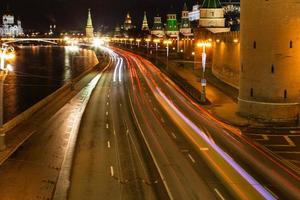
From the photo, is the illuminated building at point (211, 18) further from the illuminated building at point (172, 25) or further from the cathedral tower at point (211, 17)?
the illuminated building at point (172, 25)

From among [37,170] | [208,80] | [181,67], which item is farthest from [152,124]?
[181,67]

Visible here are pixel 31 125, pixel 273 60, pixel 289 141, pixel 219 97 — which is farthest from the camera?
pixel 219 97

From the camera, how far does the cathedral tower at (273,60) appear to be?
41.0m

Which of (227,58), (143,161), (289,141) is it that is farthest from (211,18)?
(143,161)

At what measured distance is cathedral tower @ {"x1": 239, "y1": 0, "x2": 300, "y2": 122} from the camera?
41.0m

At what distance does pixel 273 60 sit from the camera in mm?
41562

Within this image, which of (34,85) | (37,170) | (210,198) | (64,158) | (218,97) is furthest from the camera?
(34,85)

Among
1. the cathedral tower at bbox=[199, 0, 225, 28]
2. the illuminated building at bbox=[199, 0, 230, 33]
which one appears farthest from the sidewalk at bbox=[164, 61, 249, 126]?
the cathedral tower at bbox=[199, 0, 225, 28]

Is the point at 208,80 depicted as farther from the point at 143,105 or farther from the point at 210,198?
the point at 210,198

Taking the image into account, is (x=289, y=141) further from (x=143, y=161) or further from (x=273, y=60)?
(x=143, y=161)

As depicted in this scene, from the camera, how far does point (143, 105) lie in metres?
50.5

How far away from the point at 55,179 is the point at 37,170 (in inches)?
88.6

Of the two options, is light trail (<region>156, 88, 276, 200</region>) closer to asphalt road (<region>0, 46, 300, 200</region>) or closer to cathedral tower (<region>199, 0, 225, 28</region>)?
asphalt road (<region>0, 46, 300, 200</region>)

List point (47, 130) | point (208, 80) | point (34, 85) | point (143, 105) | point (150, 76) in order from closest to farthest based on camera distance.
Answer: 1. point (47, 130)
2. point (143, 105)
3. point (208, 80)
4. point (150, 76)
5. point (34, 85)
